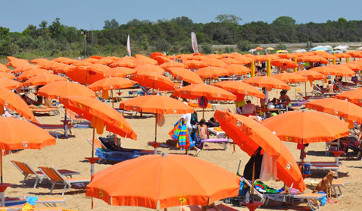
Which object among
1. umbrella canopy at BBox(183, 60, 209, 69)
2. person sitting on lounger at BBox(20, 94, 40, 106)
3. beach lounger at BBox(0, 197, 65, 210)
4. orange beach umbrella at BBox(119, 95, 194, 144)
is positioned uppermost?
umbrella canopy at BBox(183, 60, 209, 69)

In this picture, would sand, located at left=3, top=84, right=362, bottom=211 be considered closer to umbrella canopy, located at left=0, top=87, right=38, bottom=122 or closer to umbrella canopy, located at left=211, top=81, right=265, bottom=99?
umbrella canopy, located at left=0, top=87, right=38, bottom=122

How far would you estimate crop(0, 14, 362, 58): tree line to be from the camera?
62.5 meters

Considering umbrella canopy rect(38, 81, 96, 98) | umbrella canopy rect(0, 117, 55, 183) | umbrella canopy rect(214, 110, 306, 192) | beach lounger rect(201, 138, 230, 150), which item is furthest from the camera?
umbrella canopy rect(38, 81, 96, 98)

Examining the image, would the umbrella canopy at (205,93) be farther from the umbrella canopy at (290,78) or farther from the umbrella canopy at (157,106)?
Answer: the umbrella canopy at (290,78)

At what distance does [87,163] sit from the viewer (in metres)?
13.1

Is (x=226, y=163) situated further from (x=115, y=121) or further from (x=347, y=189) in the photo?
(x=115, y=121)

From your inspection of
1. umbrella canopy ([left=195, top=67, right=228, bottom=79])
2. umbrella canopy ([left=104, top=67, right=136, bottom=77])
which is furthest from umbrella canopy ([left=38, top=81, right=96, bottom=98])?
umbrella canopy ([left=195, top=67, right=228, bottom=79])

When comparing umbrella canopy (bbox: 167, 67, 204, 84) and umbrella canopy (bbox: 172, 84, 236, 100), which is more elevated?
umbrella canopy (bbox: 167, 67, 204, 84)

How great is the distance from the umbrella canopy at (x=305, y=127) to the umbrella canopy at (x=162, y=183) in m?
4.10

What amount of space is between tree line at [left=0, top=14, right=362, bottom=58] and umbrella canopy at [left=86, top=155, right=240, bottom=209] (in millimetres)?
52303

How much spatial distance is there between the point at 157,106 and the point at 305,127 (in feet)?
12.6

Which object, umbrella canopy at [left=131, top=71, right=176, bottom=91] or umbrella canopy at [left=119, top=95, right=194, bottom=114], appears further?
umbrella canopy at [left=131, top=71, right=176, bottom=91]

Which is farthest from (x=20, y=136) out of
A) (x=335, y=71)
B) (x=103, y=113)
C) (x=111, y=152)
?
(x=335, y=71)

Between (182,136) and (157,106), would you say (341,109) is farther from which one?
(157,106)
